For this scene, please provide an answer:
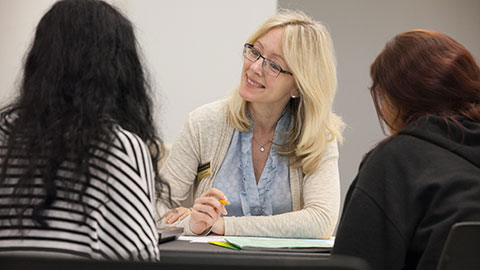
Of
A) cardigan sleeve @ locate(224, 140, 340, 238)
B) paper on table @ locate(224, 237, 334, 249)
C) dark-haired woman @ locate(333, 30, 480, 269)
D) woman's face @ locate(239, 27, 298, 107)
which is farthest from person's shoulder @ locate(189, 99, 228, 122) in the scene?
dark-haired woman @ locate(333, 30, 480, 269)

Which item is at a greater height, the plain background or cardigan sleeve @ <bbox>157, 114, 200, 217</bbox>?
the plain background

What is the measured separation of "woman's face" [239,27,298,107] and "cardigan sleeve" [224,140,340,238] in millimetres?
334

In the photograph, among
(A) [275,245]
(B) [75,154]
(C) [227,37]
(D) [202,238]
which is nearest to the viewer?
(B) [75,154]

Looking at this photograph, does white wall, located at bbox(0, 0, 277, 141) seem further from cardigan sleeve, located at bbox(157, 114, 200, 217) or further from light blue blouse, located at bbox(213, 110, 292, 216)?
light blue blouse, located at bbox(213, 110, 292, 216)

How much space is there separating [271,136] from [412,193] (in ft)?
3.78

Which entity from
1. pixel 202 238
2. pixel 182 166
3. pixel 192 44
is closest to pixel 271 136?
pixel 182 166

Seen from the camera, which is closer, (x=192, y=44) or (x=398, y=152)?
(x=398, y=152)

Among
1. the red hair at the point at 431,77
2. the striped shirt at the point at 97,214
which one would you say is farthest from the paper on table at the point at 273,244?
the striped shirt at the point at 97,214

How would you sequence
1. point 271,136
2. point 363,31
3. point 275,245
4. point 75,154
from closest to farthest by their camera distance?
point 75,154
point 275,245
point 271,136
point 363,31

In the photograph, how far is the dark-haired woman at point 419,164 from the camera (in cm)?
135

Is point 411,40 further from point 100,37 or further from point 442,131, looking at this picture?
point 100,37

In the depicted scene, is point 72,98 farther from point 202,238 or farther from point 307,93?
point 307,93

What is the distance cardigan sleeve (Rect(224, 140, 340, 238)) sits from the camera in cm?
209

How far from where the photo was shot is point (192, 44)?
3.50 meters
